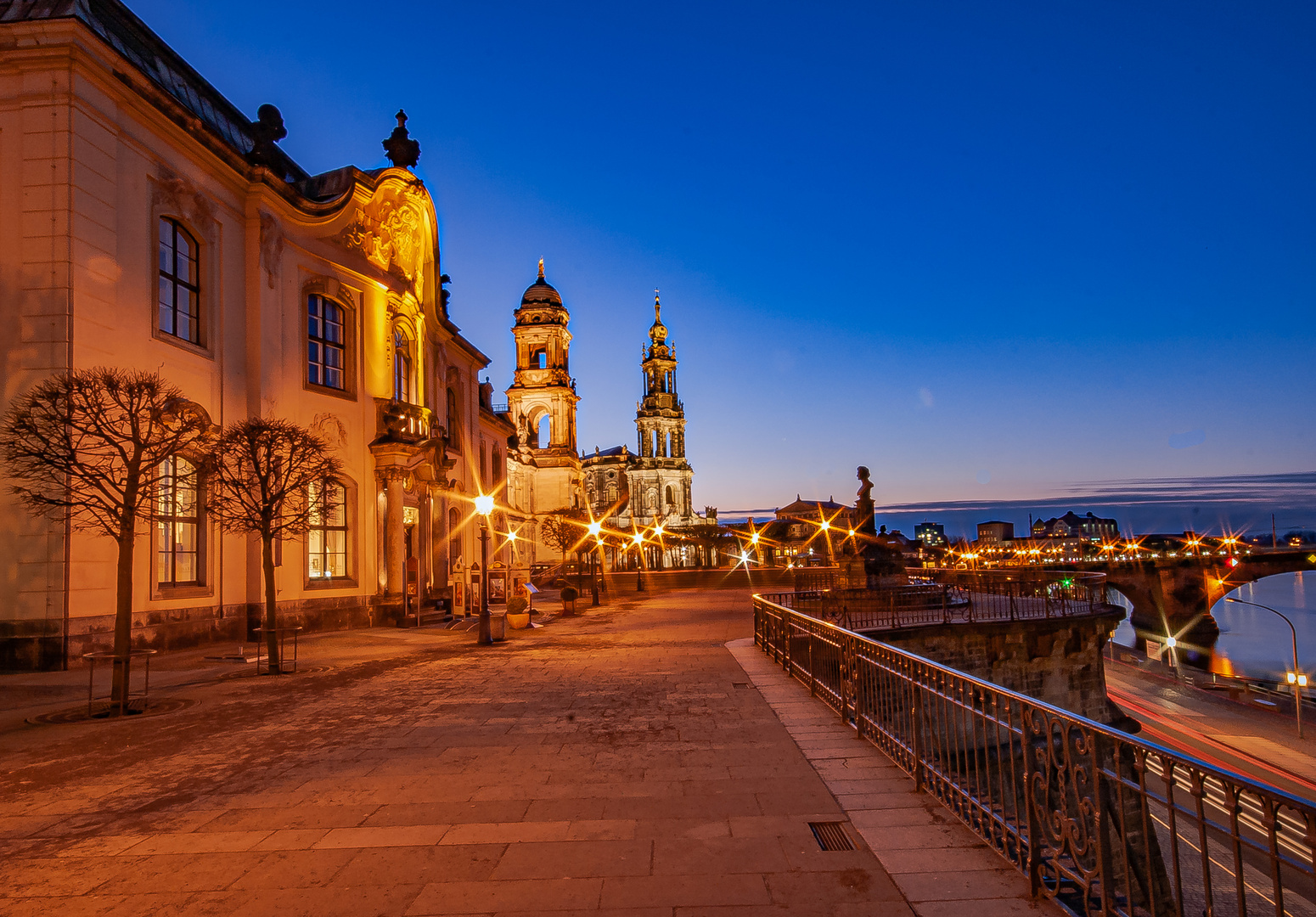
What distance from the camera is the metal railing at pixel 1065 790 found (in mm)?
2893

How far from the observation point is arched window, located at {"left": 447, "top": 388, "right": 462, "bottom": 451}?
114 ft

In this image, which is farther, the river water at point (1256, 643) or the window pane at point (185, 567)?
the river water at point (1256, 643)

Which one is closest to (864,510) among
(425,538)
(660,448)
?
(425,538)

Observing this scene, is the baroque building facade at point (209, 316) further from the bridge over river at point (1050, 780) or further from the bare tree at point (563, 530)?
the bare tree at point (563, 530)

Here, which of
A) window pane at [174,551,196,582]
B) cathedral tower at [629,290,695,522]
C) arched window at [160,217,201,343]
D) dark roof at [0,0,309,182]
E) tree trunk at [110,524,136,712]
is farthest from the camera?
cathedral tower at [629,290,695,522]

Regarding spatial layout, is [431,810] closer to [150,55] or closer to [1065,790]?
[1065,790]

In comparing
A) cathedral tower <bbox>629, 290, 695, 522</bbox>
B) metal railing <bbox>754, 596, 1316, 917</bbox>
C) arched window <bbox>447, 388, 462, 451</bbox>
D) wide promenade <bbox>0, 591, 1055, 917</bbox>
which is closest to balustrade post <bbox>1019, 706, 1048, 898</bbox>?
metal railing <bbox>754, 596, 1316, 917</bbox>

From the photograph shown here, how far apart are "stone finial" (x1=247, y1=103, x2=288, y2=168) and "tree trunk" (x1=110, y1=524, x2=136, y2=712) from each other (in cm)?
1386

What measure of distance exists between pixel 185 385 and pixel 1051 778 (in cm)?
1852

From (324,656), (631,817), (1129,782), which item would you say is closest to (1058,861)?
(1129,782)

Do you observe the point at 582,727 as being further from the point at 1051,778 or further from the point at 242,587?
the point at 242,587

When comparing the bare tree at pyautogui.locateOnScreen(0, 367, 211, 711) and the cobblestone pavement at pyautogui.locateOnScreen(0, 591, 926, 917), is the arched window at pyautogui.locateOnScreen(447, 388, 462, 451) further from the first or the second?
the cobblestone pavement at pyautogui.locateOnScreen(0, 591, 926, 917)

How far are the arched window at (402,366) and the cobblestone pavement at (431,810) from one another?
16.8 m

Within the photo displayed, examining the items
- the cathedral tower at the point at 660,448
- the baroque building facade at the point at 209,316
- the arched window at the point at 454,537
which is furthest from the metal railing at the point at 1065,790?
the cathedral tower at the point at 660,448
